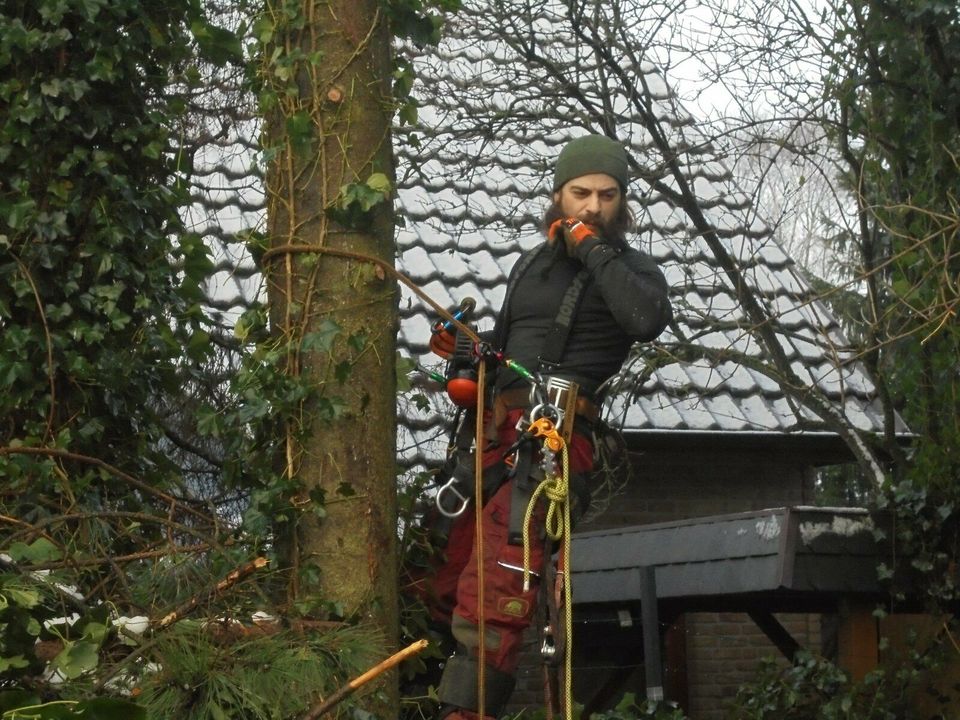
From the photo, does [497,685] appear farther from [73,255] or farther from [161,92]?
[161,92]

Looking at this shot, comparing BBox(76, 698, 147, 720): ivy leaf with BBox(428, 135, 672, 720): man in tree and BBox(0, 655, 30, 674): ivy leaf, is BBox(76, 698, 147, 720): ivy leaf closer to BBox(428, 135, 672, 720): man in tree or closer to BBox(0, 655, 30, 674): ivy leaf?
BBox(0, 655, 30, 674): ivy leaf

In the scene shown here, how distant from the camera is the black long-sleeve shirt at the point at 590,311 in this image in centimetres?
406

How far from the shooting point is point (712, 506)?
8.88 meters

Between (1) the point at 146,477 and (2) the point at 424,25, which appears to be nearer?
(2) the point at 424,25

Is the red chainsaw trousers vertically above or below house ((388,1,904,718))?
Answer: below

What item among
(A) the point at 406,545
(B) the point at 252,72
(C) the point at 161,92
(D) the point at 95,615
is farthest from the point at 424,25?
(D) the point at 95,615

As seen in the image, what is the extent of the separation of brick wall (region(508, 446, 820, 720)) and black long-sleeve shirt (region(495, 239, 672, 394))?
4.19 m

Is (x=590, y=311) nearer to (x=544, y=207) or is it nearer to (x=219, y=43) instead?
(x=219, y=43)

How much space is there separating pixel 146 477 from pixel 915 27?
3.69m

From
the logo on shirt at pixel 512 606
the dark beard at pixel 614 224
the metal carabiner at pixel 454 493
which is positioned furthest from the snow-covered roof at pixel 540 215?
the logo on shirt at pixel 512 606

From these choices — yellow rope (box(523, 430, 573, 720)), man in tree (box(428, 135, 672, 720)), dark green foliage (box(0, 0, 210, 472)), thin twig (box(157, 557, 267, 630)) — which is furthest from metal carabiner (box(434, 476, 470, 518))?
thin twig (box(157, 557, 267, 630))

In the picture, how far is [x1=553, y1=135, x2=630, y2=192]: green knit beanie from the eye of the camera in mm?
4391

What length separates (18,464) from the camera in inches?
151

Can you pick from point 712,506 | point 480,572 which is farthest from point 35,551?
point 712,506
